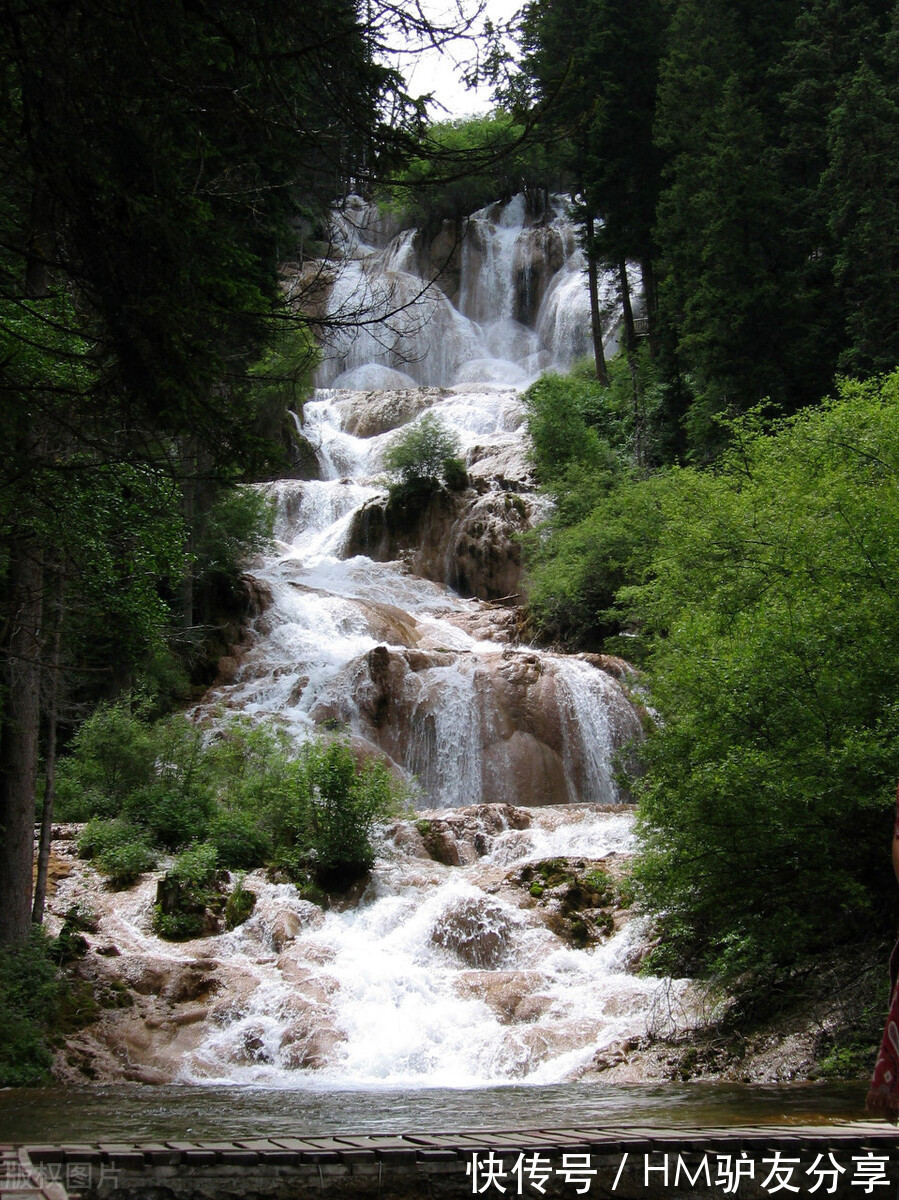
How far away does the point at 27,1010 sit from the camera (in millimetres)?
9125

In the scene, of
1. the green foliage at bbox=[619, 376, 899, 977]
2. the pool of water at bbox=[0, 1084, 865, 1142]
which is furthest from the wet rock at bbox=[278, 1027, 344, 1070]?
the green foliage at bbox=[619, 376, 899, 977]

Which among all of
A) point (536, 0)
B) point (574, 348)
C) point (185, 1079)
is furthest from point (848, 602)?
point (574, 348)

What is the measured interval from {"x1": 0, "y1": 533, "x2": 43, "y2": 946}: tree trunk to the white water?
1603 millimetres

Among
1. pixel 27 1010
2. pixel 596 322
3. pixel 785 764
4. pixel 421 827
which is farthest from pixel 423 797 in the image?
pixel 596 322

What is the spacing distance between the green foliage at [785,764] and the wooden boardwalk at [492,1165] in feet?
14.7

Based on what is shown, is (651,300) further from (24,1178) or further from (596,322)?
(24,1178)

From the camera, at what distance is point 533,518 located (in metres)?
30.0

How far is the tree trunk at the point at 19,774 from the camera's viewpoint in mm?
9727

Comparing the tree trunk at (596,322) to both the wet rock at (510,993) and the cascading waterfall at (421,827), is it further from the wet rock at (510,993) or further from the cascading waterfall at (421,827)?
the wet rock at (510,993)

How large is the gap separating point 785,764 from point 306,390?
793 cm

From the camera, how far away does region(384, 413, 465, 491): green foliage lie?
32.1 metres

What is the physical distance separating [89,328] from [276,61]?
1849mm

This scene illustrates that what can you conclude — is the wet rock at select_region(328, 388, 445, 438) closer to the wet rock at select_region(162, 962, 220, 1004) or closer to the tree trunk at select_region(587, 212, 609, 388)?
the tree trunk at select_region(587, 212, 609, 388)

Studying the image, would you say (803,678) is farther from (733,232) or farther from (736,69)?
(736,69)
